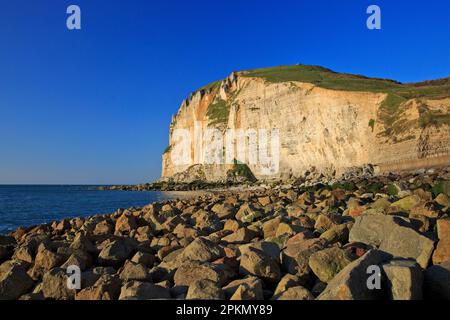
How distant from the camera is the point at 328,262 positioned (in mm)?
4660

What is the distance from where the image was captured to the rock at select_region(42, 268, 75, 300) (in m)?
5.13

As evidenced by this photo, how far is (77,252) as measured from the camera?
668 cm

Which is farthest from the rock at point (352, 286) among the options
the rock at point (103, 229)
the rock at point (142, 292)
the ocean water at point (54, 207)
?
the ocean water at point (54, 207)

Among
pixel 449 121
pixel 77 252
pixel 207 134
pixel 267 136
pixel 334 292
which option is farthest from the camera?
pixel 207 134

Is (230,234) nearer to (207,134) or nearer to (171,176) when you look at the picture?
(207,134)

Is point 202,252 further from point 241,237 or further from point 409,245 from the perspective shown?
point 409,245

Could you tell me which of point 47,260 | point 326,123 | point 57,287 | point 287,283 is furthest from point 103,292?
point 326,123

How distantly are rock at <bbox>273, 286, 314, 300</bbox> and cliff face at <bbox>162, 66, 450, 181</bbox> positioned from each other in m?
31.7

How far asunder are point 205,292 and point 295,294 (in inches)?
37.2

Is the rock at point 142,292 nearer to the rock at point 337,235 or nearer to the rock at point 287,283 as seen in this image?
the rock at point 287,283
